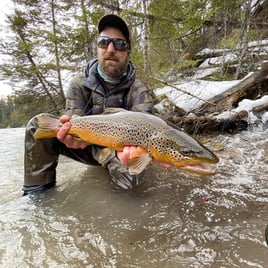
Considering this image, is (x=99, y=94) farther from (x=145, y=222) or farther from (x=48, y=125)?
(x=145, y=222)

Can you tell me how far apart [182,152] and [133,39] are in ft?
20.1

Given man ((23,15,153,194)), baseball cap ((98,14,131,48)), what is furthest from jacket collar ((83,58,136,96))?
baseball cap ((98,14,131,48))

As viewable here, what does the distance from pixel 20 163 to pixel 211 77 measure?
5.18 metres

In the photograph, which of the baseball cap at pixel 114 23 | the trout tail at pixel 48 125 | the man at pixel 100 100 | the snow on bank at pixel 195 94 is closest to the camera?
the trout tail at pixel 48 125

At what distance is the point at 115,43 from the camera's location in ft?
10.1

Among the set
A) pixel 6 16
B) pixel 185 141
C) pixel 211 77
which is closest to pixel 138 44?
pixel 211 77

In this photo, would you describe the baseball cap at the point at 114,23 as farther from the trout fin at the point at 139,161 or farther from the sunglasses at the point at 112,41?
the trout fin at the point at 139,161

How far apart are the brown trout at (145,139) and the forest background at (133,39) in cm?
311

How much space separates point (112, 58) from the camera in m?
3.07

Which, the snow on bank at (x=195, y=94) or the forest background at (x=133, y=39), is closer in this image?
the snow on bank at (x=195, y=94)

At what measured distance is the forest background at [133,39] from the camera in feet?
23.0

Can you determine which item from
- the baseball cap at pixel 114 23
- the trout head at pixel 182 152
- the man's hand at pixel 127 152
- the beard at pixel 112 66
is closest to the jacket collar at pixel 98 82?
the beard at pixel 112 66

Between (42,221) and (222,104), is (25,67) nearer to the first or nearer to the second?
(222,104)

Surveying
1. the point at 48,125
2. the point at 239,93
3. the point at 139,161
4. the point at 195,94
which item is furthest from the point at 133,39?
the point at 139,161
